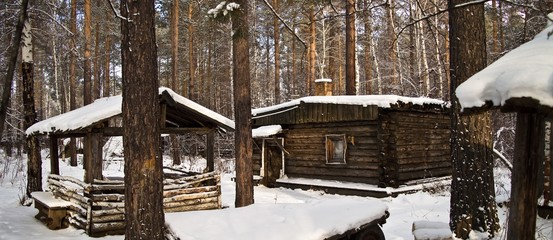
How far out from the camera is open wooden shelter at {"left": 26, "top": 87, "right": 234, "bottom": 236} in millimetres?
9492

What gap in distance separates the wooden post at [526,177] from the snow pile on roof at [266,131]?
41.5 feet

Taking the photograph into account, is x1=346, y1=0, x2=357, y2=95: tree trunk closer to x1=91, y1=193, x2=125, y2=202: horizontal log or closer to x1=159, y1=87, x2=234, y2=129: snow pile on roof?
x1=159, y1=87, x2=234, y2=129: snow pile on roof

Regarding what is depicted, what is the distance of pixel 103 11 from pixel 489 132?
2302 centimetres

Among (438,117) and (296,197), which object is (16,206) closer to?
(296,197)

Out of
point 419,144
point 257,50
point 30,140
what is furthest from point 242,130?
point 257,50

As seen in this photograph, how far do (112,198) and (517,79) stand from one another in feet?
29.0

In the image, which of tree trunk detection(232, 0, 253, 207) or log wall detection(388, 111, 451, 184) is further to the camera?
log wall detection(388, 111, 451, 184)

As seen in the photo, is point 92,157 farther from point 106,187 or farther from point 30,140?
point 30,140

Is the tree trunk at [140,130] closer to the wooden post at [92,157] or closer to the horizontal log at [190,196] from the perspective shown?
the wooden post at [92,157]

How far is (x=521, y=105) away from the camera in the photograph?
303 centimetres

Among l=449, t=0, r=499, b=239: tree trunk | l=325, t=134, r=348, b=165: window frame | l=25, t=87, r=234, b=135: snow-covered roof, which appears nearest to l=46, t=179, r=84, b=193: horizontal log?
l=25, t=87, r=234, b=135: snow-covered roof

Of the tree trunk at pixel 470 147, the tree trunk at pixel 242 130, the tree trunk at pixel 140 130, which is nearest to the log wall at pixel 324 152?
the tree trunk at pixel 242 130

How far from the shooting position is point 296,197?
14266 mm

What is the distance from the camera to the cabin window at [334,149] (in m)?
15.4
